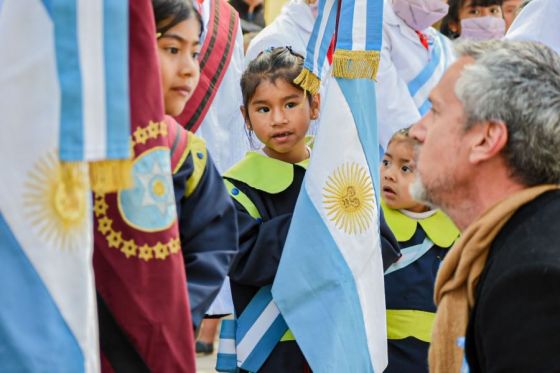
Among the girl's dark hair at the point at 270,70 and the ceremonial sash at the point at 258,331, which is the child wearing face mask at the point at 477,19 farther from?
the ceremonial sash at the point at 258,331

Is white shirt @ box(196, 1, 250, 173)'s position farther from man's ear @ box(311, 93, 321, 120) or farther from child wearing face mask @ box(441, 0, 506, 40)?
child wearing face mask @ box(441, 0, 506, 40)

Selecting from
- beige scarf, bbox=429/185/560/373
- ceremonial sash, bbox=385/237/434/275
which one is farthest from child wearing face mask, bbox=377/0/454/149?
beige scarf, bbox=429/185/560/373

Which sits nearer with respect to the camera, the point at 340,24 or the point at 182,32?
the point at 182,32

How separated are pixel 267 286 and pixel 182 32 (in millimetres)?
1152

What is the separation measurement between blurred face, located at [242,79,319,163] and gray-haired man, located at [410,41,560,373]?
1.12 m

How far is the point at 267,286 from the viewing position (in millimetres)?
3814

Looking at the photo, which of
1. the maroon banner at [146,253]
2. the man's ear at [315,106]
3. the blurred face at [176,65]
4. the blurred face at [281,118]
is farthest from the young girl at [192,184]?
the man's ear at [315,106]

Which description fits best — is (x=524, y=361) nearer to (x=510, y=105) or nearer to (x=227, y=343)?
(x=510, y=105)

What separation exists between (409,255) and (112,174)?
2.14 meters

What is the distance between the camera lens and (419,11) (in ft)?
18.1

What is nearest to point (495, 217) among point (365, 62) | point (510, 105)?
point (510, 105)

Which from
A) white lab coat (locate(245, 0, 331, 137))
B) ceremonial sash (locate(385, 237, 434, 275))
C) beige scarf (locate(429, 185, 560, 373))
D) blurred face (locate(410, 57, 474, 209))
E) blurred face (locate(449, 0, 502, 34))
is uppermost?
blurred face (locate(449, 0, 502, 34))

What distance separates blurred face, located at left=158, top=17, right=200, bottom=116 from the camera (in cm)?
298

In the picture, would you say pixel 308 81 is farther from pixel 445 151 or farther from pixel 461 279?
pixel 461 279
